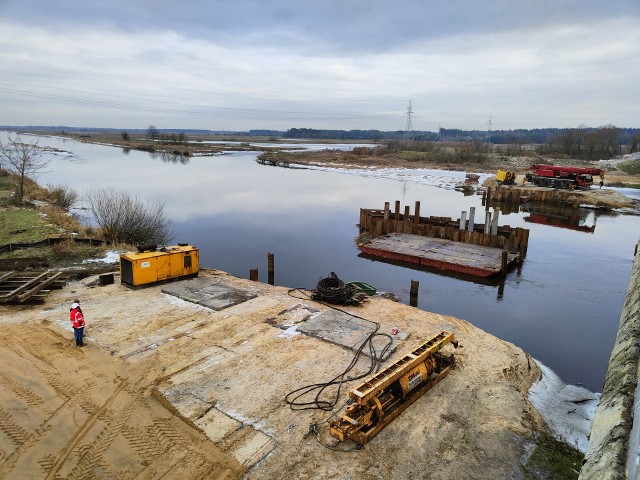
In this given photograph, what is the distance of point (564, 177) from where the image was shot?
5097 cm

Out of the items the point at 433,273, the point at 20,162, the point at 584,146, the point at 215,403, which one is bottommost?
the point at 433,273

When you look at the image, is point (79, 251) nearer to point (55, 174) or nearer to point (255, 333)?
point (255, 333)

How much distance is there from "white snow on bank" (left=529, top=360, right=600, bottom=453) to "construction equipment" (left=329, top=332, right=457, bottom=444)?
2.44m

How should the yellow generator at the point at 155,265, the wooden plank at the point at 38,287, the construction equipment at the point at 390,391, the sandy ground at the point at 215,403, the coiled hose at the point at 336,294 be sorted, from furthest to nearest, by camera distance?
the yellow generator at the point at 155,265 → the coiled hose at the point at 336,294 → the wooden plank at the point at 38,287 → the construction equipment at the point at 390,391 → the sandy ground at the point at 215,403

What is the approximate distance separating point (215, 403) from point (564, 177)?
53.3 meters

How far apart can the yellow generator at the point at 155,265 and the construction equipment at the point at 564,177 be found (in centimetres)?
4742

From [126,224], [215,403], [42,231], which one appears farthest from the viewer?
[126,224]

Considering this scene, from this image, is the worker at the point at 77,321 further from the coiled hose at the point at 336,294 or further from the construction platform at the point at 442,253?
the construction platform at the point at 442,253

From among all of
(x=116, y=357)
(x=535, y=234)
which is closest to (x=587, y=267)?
(x=535, y=234)

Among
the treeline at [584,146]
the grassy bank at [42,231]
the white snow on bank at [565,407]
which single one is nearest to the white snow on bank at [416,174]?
the grassy bank at [42,231]

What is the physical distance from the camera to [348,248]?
27.5m

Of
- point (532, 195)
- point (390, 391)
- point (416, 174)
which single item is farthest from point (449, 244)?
point (416, 174)

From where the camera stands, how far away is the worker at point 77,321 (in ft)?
35.7

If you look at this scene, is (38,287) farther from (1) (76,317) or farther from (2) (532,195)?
(2) (532,195)
